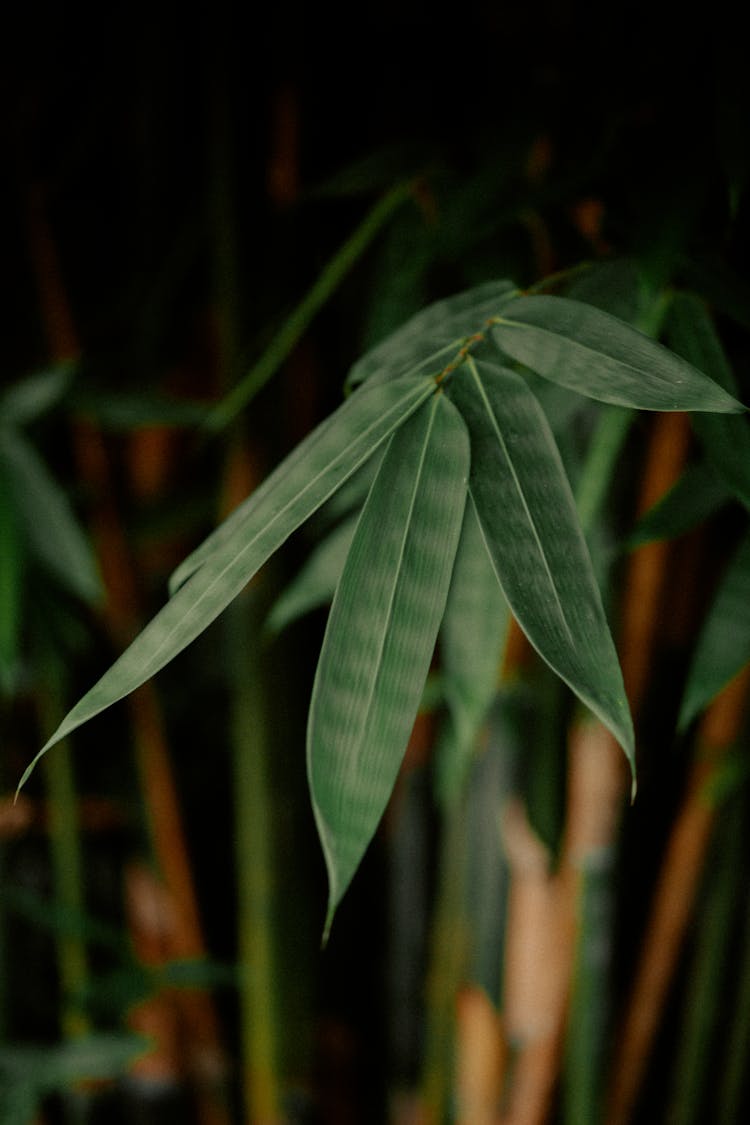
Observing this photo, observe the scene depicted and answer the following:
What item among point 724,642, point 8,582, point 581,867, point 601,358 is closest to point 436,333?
point 601,358

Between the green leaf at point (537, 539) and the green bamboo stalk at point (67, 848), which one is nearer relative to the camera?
the green leaf at point (537, 539)

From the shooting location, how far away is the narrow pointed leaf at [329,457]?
0.93 ft

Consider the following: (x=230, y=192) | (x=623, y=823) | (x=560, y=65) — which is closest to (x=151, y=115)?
(x=230, y=192)

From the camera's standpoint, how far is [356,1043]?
0.88 metres

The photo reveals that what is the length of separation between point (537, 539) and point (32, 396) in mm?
411

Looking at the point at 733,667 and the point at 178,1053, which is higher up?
the point at 733,667

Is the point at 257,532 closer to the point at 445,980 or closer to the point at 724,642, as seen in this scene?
the point at 724,642

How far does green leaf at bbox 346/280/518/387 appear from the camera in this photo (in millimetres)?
328

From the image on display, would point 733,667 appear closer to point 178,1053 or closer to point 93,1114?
point 178,1053

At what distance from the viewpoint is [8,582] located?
0.51 metres

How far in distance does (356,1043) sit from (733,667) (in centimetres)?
Result: 69

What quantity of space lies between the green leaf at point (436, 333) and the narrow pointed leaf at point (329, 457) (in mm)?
15

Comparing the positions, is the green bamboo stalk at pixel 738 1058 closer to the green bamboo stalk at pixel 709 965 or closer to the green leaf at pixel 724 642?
the green bamboo stalk at pixel 709 965

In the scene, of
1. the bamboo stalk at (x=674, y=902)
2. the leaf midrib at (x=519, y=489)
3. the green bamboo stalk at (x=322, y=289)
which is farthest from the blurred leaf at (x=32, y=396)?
the bamboo stalk at (x=674, y=902)
